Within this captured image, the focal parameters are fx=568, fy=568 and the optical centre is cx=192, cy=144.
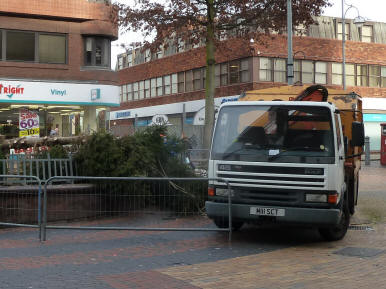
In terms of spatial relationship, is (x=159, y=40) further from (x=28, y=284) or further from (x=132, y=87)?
(x=132, y=87)

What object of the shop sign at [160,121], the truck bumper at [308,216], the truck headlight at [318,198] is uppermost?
the shop sign at [160,121]

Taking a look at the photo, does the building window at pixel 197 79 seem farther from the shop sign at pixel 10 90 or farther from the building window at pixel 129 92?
the shop sign at pixel 10 90

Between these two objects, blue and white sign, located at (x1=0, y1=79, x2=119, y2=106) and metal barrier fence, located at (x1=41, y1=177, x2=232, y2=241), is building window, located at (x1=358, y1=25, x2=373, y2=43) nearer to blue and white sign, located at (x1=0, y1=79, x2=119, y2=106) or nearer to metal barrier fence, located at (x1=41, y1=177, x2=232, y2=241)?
blue and white sign, located at (x1=0, y1=79, x2=119, y2=106)

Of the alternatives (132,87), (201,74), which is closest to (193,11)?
(201,74)

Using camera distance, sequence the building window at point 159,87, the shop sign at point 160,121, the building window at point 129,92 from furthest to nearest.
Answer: the building window at point 129,92 → the building window at point 159,87 → the shop sign at point 160,121

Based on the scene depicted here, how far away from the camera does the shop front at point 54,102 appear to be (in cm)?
2784

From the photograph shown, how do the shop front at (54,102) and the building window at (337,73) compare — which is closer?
the shop front at (54,102)

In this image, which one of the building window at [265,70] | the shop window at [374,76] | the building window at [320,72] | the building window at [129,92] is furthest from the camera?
the building window at [129,92]

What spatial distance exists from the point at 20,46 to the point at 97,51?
398 centimetres

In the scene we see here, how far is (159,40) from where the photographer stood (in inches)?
768

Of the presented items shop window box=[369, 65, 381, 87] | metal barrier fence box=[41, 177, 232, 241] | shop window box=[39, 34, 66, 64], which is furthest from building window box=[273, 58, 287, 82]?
metal barrier fence box=[41, 177, 232, 241]

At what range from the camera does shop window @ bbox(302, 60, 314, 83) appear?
4225 centimetres

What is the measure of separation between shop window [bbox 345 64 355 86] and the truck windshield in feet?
123

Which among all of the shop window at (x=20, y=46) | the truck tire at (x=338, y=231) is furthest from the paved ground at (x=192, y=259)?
the shop window at (x=20, y=46)
